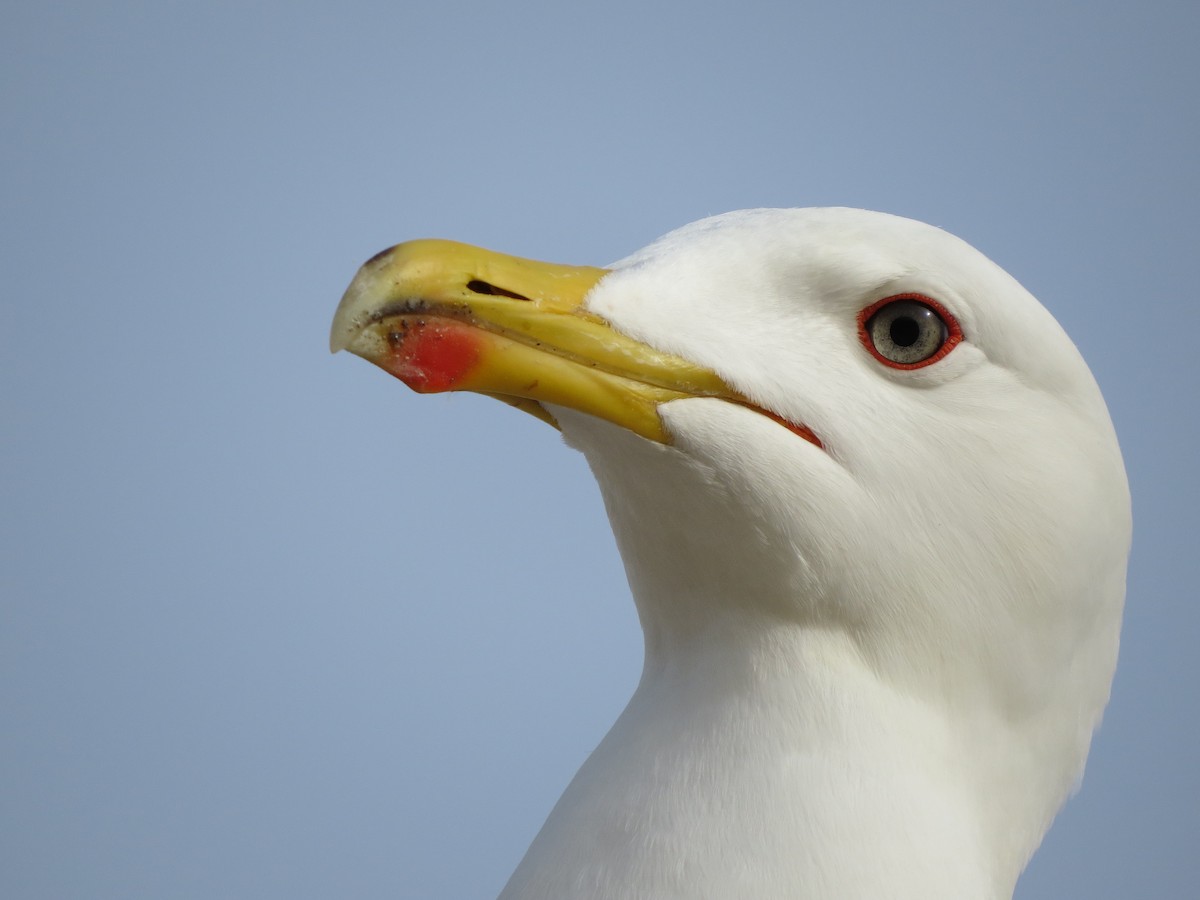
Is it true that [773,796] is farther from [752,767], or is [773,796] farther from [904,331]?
[904,331]

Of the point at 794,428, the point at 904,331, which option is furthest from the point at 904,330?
the point at 794,428

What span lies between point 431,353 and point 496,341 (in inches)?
3.0

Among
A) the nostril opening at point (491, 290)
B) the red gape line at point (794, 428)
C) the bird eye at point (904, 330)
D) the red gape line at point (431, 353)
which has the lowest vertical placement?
the red gape line at point (431, 353)

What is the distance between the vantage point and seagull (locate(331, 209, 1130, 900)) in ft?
4.40

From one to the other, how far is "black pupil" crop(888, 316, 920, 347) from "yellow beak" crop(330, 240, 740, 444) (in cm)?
24

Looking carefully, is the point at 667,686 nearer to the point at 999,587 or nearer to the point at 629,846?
the point at 629,846

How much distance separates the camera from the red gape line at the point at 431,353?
1299 mm

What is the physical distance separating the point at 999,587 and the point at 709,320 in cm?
49

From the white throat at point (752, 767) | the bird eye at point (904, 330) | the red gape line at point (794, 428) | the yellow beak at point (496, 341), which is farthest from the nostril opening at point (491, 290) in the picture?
the bird eye at point (904, 330)

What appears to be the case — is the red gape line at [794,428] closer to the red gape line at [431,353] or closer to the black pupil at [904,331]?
the black pupil at [904,331]

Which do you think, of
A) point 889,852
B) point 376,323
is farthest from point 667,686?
point 376,323

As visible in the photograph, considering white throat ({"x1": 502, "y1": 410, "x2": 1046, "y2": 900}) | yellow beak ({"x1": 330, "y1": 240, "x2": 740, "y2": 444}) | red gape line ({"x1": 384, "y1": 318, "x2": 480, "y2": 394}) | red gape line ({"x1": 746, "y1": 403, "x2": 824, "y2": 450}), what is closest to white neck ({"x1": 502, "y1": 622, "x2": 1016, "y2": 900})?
white throat ({"x1": 502, "y1": 410, "x2": 1046, "y2": 900})

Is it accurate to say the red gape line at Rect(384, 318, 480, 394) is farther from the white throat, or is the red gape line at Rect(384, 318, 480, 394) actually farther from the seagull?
the white throat

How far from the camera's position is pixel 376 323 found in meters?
1.30
